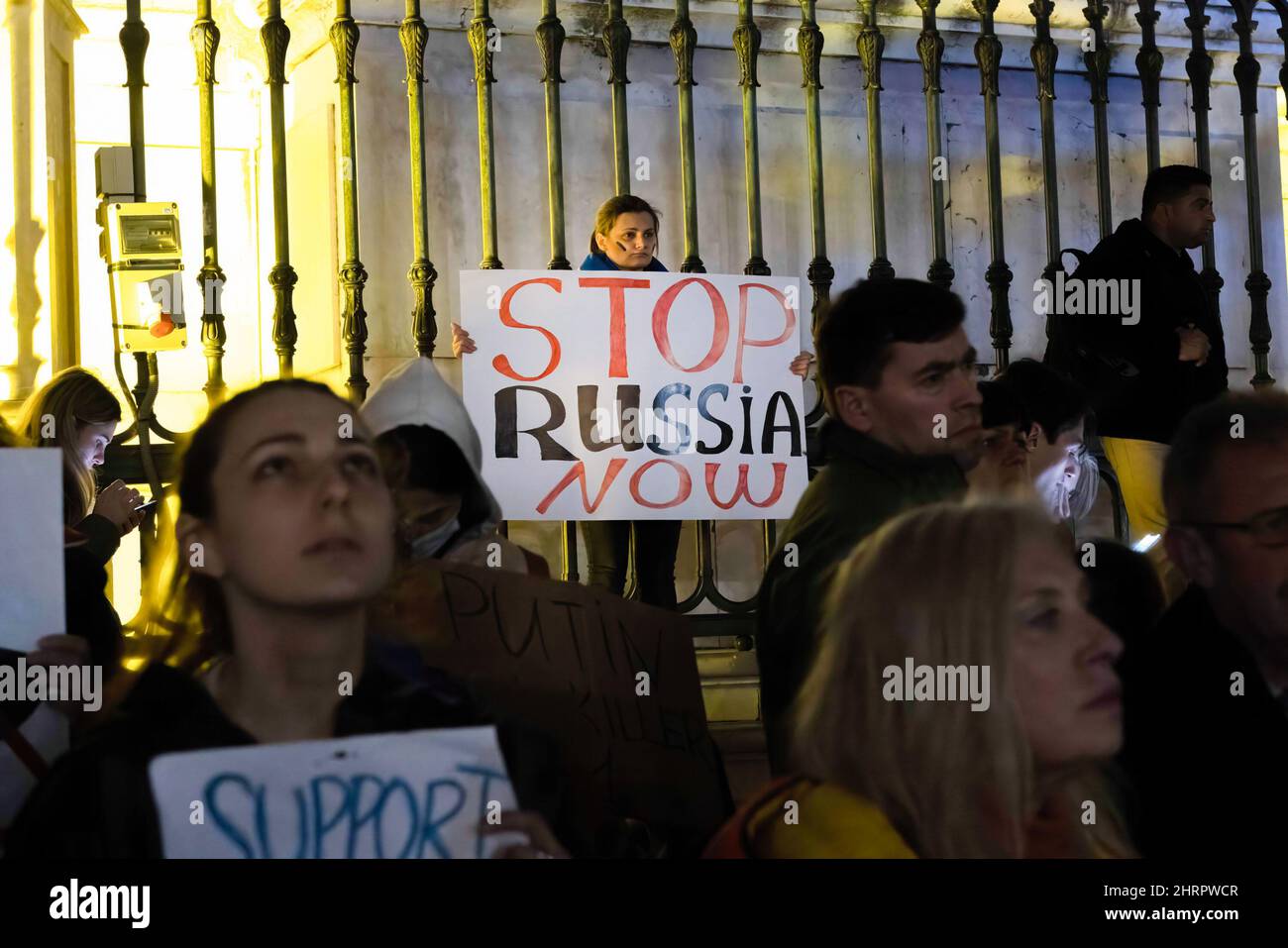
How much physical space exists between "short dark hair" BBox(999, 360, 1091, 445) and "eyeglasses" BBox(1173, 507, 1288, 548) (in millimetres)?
1105

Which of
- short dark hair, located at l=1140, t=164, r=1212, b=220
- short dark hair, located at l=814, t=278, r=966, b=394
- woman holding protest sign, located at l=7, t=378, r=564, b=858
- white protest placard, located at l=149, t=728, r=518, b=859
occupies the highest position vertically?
short dark hair, located at l=1140, t=164, r=1212, b=220

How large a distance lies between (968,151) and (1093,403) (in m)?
2.31

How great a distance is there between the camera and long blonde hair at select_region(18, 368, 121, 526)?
10.9 feet

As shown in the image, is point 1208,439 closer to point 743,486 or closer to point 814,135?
point 743,486

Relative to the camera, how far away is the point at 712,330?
4.22 metres

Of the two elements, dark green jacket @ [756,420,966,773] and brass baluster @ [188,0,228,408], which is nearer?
dark green jacket @ [756,420,966,773]

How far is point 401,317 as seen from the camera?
5.79 m

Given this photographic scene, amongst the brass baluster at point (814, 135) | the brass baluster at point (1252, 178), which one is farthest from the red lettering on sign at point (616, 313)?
the brass baluster at point (1252, 178)

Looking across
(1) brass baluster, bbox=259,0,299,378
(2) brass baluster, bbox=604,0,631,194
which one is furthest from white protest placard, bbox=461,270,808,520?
(1) brass baluster, bbox=259,0,299,378

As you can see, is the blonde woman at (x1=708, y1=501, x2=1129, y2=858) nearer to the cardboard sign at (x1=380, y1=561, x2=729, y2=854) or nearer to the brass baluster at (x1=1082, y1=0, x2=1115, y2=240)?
the cardboard sign at (x1=380, y1=561, x2=729, y2=854)

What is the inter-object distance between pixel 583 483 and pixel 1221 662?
1.65 meters

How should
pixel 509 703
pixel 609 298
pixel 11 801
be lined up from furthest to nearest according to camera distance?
pixel 609 298 → pixel 509 703 → pixel 11 801
